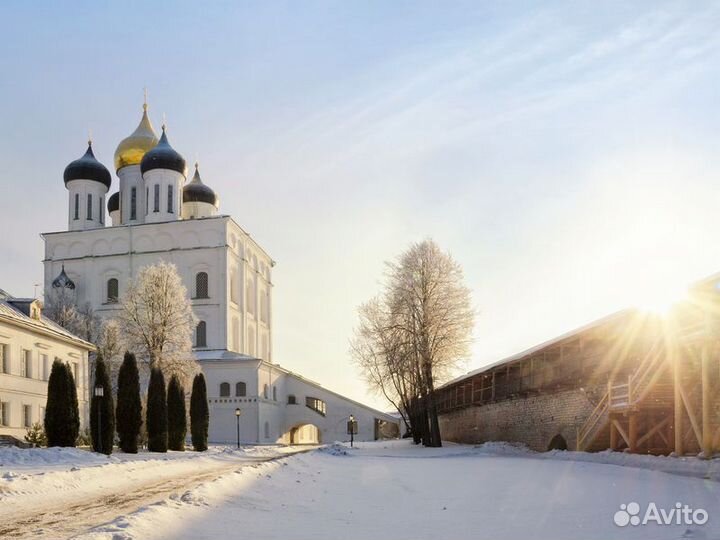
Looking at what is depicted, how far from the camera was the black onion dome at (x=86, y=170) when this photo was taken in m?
64.0

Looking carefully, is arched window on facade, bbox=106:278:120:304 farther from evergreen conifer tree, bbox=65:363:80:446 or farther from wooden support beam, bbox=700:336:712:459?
wooden support beam, bbox=700:336:712:459

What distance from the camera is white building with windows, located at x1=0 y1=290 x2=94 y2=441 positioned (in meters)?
30.5

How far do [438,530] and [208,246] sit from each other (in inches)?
2025

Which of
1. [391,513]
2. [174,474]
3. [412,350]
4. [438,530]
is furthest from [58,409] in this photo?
[438,530]

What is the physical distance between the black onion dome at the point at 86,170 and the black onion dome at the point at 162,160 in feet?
15.1

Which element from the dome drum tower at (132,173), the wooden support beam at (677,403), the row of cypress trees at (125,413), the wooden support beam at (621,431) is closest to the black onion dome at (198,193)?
the dome drum tower at (132,173)

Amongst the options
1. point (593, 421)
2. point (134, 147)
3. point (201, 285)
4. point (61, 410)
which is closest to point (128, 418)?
point (61, 410)

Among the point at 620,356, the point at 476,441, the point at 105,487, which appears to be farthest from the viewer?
the point at 476,441

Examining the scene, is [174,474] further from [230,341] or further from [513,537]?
[230,341]

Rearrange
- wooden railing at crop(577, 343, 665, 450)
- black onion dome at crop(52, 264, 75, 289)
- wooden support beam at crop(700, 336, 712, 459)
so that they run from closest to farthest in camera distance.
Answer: wooden support beam at crop(700, 336, 712, 459) → wooden railing at crop(577, 343, 665, 450) → black onion dome at crop(52, 264, 75, 289)

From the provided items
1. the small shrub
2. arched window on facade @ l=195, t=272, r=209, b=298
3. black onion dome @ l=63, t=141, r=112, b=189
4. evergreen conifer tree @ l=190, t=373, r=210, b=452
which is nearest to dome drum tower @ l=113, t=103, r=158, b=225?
black onion dome @ l=63, t=141, r=112, b=189

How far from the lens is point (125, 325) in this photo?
145 feet

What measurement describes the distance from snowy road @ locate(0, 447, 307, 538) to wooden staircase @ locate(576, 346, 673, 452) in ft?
37.4

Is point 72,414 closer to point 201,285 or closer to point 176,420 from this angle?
point 176,420
